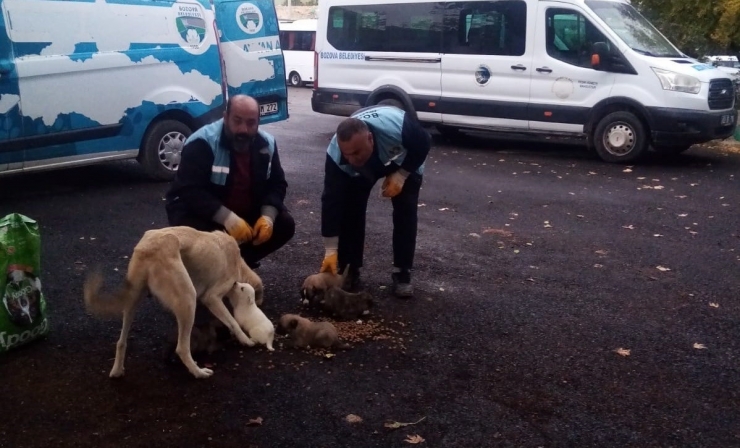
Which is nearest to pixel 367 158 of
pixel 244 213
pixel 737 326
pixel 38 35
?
pixel 244 213

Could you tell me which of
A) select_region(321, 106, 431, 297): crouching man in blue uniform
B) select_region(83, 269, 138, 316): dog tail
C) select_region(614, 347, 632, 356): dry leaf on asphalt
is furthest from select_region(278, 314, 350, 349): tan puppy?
select_region(614, 347, 632, 356): dry leaf on asphalt

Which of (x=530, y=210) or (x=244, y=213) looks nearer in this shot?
(x=244, y=213)

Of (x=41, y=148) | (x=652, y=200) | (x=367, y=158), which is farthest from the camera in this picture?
(x=652, y=200)

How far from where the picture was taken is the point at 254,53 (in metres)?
10.1

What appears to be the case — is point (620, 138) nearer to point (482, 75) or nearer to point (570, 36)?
point (570, 36)

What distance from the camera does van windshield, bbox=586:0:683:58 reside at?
1135 cm

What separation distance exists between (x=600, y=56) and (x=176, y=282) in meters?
8.82

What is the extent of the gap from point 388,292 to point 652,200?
15.2 ft

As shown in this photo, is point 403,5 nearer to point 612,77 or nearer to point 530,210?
point 612,77

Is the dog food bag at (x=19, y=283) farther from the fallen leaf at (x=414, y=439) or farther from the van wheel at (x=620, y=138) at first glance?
the van wheel at (x=620, y=138)

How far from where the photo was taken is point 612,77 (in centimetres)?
1130

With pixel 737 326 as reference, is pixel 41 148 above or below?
above

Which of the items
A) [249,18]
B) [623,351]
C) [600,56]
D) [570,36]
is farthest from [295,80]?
[623,351]

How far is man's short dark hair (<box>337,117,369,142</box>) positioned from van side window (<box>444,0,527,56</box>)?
7502mm
